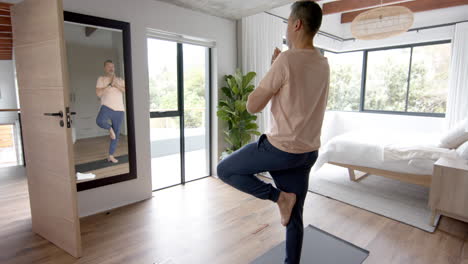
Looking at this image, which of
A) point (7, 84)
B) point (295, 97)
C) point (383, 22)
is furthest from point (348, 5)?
point (7, 84)

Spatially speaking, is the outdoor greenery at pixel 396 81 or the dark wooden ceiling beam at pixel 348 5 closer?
the dark wooden ceiling beam at pixel 348 5

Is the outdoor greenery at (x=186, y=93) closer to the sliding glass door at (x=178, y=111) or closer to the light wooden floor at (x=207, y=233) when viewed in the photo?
the sliding glass door at (x=178, y=111)

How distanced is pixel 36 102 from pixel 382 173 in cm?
345

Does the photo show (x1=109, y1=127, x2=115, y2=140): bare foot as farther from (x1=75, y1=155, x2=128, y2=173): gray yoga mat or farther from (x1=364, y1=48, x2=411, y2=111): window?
(x1=364, y1=48, x2=411, y2=111): window

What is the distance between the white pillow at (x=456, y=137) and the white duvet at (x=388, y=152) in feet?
0.35

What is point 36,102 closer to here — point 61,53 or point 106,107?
point 61,53

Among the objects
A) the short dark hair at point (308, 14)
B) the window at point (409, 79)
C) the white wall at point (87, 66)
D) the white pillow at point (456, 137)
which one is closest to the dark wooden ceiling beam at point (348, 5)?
the window at point (409, 79)

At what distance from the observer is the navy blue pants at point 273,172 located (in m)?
1.38

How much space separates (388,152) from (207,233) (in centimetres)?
218

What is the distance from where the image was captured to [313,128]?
1.35 meters

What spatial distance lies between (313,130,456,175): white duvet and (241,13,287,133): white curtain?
110 cm

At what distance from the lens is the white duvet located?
2.73 meters

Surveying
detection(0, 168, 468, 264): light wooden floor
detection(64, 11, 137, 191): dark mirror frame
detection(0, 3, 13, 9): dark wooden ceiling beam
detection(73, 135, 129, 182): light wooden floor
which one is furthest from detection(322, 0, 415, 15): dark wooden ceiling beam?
detection(0, 3, 13, 9): dark wooden ceiling beam

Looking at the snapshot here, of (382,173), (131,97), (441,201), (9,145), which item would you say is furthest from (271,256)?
(9,145)
